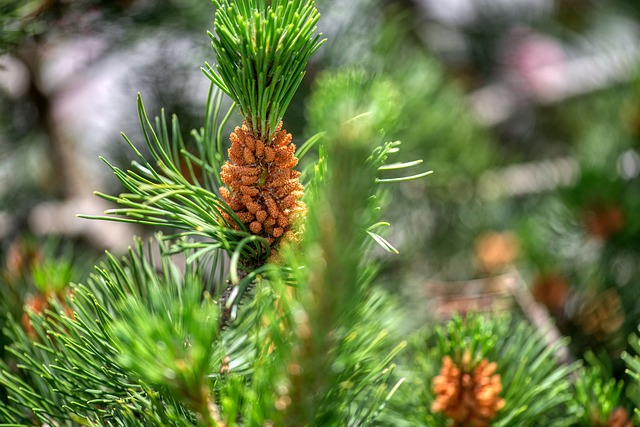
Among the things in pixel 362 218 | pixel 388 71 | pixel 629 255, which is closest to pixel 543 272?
pixel 629 255

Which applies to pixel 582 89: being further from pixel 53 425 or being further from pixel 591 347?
pixel 53 425

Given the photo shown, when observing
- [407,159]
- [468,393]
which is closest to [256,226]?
[468,393]

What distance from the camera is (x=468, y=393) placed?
13.7 inches

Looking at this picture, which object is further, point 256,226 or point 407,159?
point 407,159

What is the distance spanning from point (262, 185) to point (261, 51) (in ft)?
0.21

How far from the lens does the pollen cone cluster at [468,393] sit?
0.34 metres

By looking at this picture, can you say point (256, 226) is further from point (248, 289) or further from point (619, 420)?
point (619, 420)

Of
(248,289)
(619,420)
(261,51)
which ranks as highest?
(261,51)

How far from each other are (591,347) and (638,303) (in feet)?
0.18

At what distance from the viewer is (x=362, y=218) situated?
0.74ft

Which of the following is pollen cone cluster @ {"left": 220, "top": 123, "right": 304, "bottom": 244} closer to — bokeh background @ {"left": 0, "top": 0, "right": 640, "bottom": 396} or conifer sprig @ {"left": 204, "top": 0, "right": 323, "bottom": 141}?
conifer sprig @ {"left": 204, "top": 0, "right": 323, "bottom": 141}

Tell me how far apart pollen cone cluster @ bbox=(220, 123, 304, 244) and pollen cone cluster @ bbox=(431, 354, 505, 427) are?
136 millimetres

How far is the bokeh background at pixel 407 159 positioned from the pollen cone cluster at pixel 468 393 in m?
0.20

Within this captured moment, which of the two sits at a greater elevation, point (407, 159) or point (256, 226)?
point (256, 226)
